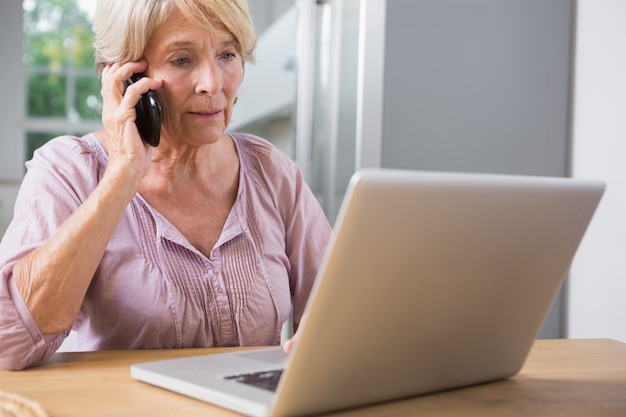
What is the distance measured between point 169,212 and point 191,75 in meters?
0.23

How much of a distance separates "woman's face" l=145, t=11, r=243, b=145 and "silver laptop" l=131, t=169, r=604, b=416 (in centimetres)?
53

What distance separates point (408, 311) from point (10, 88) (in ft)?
15.6

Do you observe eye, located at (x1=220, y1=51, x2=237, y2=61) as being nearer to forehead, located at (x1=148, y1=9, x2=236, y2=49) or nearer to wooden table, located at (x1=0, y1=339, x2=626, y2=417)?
forehead, located at (x1=148, y1=9, x2=236, y2=49)

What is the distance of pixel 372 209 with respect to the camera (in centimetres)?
62

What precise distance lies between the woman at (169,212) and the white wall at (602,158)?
888 mm

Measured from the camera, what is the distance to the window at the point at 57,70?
5066 millimetres

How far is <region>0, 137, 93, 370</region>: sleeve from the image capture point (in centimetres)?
99

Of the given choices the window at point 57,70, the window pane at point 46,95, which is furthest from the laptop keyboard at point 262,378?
the window pane at point 46,95

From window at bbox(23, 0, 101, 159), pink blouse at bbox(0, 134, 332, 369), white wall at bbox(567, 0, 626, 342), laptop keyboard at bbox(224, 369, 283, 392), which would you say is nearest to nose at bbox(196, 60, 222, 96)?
pink blouse at bbox(0, 134, 332, 369)

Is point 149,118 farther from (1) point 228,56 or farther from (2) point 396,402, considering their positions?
(2) point 396,402

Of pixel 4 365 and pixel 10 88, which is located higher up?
pixel 10 88

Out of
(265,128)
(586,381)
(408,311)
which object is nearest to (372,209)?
(408,311)

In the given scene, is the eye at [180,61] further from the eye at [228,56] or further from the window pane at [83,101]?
the window pane at [83,101]

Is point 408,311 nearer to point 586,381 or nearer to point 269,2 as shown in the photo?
point 586,381
